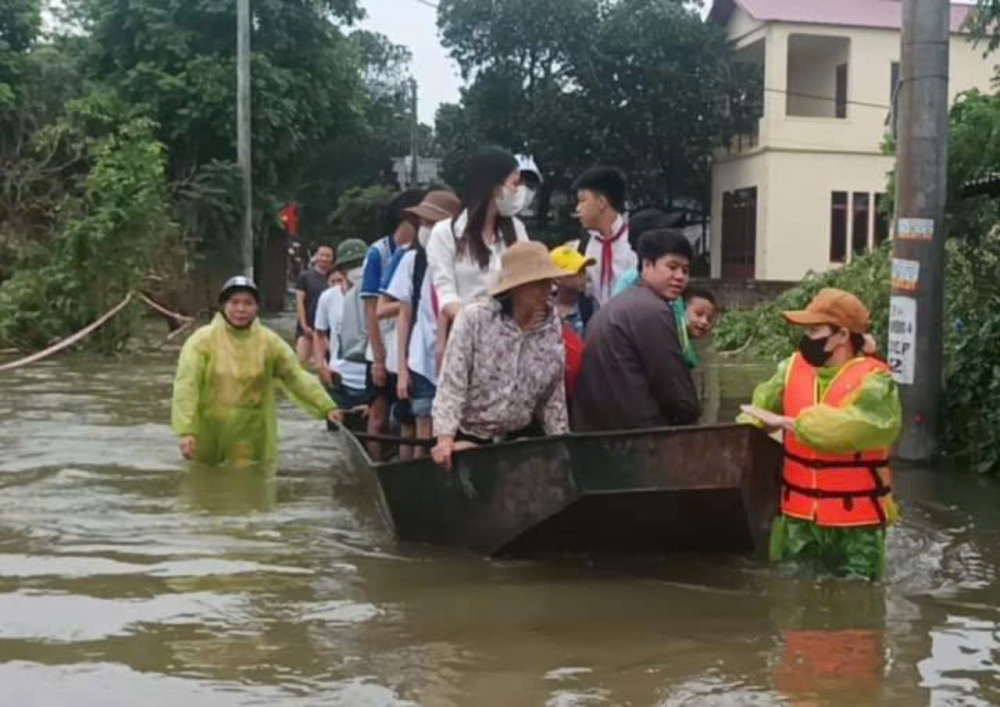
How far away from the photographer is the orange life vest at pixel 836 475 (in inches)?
239

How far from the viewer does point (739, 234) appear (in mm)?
36375

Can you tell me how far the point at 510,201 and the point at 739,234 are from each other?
29956 mm

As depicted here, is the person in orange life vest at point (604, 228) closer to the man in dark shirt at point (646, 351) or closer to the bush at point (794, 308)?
the man in dark shirt at point (646, 351)

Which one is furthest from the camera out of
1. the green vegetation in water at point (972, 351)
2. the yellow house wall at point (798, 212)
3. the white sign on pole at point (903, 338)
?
the yellow house wall at point (798, 212)

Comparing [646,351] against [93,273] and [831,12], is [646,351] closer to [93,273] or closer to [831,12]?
[93,273]

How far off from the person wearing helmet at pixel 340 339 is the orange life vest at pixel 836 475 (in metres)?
4.01

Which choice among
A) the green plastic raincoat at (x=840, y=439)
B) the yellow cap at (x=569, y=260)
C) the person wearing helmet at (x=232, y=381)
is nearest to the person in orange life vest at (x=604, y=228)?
the yellow cap at (x=569, y=260)

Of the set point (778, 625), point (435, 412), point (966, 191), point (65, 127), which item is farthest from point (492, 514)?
point (65, 127)

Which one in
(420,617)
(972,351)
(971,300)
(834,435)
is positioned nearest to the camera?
(834,435)

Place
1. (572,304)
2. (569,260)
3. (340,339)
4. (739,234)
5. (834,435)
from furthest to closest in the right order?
(739,234), (340,339), (572,304), (569,260), (834,435)

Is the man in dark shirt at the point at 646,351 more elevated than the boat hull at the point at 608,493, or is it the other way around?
the man in dark shirt at the point at 646,351

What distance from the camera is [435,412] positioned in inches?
259

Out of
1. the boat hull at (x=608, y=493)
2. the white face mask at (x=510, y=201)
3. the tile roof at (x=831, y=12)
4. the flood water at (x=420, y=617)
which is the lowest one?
the flood water at (x=420, y=617)

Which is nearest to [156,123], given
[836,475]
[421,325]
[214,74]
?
[214,74]
